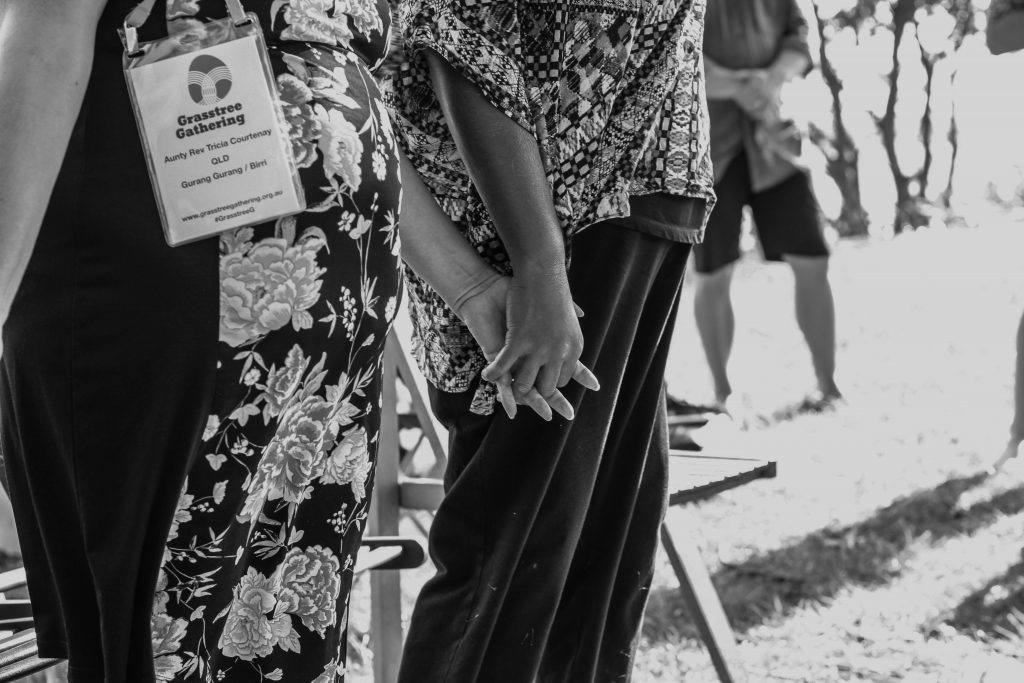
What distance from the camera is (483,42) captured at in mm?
1367

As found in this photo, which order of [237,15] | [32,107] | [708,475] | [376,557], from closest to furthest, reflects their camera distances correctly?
[32,107]
[237,15]
[376,557]
[708,475]

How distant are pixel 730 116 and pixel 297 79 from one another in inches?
143

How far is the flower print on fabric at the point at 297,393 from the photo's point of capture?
1093 mm

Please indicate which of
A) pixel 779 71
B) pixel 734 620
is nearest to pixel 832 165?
pixel 779 71

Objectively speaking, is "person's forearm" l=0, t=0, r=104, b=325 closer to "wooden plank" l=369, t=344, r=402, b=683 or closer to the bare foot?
"wooden plank" l=369, t=344, r=402, b=683

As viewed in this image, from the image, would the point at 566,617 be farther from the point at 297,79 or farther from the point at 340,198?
the point at 297,79

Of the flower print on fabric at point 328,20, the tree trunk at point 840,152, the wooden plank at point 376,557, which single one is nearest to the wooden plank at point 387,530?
the wooden plank at point 376,557

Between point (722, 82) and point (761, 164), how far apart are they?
1.15 feet

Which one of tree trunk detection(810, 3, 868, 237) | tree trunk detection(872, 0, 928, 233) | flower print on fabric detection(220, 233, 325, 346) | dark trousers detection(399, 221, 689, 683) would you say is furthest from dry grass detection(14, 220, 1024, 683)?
tree trunk detection(810, 3, 868, 237)

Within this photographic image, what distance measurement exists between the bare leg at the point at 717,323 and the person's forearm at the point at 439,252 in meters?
3.53

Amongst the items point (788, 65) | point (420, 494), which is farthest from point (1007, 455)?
point (420, 494)

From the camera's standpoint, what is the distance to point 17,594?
304cm

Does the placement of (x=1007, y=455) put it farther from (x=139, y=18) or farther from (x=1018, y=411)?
(x=139, y=18)

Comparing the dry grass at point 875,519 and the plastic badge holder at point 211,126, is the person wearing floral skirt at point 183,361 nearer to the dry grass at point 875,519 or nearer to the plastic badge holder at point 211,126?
the plastic badge holder at point 211,126
